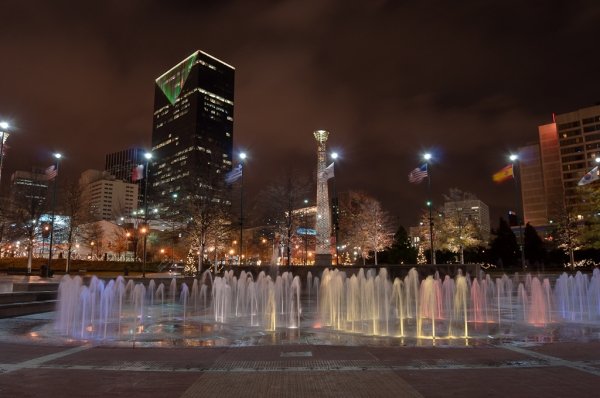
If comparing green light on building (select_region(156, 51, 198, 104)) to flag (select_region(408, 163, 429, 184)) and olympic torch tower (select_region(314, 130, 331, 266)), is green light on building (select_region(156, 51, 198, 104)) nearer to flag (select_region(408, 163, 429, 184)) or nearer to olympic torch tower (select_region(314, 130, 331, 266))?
olympic torch tower (select_region(314, 130, 331, 266))

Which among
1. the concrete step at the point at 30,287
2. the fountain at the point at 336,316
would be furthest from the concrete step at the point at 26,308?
the concrete step at the point at 30,287

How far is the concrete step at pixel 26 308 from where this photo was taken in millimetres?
17375

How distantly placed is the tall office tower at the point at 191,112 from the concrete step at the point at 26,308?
10943 centimetres

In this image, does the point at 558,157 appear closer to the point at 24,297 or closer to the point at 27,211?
the point at 27,211

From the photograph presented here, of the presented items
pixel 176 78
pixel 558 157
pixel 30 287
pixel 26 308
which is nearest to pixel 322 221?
pixel 30 287

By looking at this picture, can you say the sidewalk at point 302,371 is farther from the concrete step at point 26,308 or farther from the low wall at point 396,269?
the low wall at point 396,269

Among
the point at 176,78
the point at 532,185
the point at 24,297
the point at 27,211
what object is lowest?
the point at 24,297

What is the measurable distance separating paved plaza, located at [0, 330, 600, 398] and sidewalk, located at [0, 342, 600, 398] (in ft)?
0.06

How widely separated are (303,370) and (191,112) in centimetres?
16394

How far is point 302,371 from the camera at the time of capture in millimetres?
8406

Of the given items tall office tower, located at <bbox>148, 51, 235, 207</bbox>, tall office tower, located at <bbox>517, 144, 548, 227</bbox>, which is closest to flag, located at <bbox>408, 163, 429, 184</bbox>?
tall office tower, located at <bbox>148, 51, 235, 207</bbox>

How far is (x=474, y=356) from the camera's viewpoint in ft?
31.7

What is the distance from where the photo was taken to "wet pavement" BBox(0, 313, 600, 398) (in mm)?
7117

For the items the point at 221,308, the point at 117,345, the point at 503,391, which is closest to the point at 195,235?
the point at 221,308
